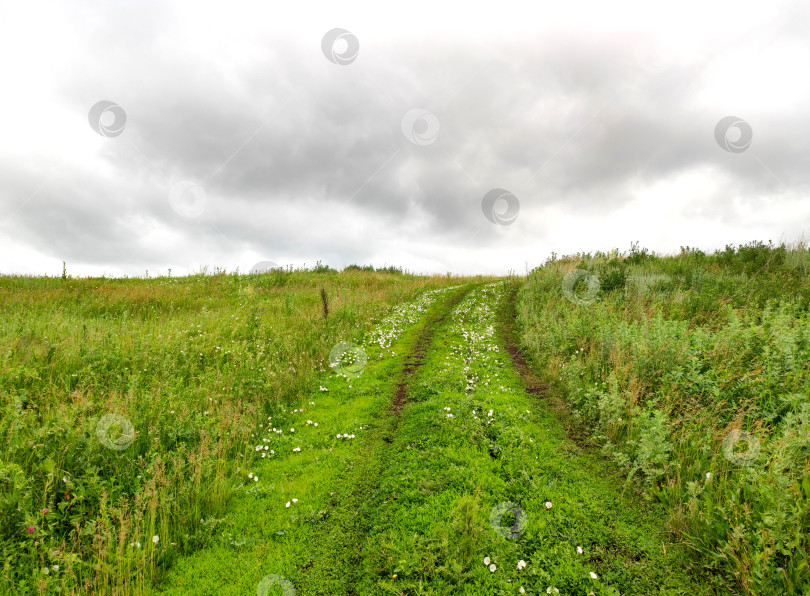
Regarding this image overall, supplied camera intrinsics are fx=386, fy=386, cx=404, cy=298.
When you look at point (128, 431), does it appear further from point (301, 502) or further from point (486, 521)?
point (486, 521)

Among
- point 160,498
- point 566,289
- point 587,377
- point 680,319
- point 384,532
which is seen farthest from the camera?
point 566,289

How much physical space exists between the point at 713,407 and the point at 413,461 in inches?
275

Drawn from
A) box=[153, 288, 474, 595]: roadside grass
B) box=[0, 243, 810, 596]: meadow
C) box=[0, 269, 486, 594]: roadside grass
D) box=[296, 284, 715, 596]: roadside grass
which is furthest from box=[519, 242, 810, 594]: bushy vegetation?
box=[0, 269, 486, 594]: roadside grass

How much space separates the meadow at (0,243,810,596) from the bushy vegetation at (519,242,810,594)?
0.06m

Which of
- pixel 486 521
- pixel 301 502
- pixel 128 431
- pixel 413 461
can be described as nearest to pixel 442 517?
pixel 486 521

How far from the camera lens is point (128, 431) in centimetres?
826

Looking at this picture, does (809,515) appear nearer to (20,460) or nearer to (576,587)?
(576,587)

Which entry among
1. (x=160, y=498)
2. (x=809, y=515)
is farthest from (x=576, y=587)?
(x=160, y=498)

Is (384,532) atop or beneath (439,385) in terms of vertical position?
beneath

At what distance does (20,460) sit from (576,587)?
9.76 metres

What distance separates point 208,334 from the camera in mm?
15328

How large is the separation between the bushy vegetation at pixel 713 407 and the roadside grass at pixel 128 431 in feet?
26.9

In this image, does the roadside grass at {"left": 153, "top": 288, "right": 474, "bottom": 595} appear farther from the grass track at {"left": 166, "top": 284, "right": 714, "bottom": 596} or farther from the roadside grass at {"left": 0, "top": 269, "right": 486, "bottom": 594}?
the roadside grass at {"left": 0, "top": 269, "right": 486, "bottom": 594}

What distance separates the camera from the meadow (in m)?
5.71
